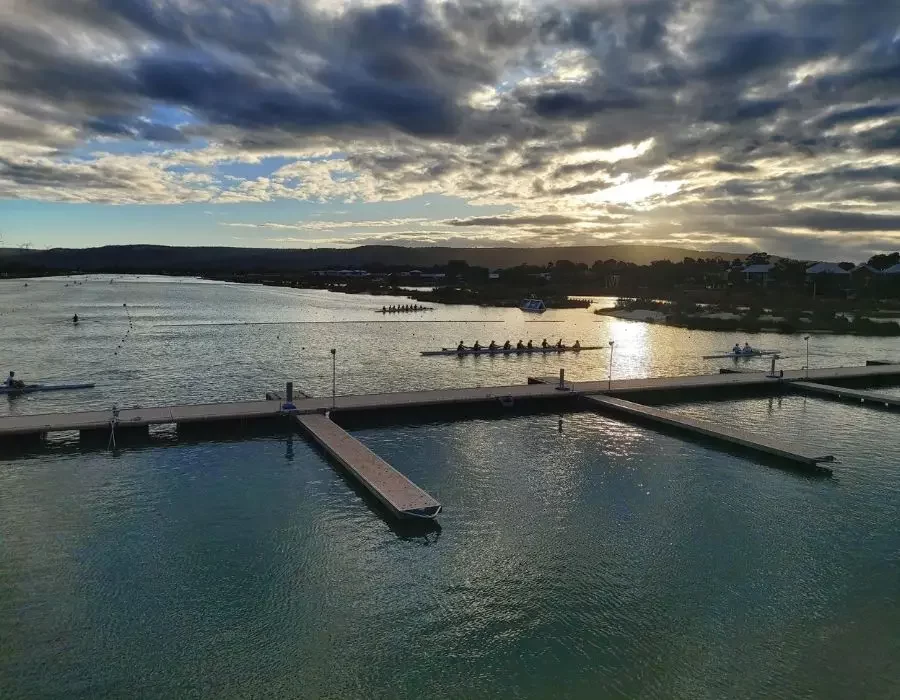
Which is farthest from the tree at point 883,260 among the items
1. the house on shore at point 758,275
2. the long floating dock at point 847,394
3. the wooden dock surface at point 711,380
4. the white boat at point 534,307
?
the long floating dock at point 847,394

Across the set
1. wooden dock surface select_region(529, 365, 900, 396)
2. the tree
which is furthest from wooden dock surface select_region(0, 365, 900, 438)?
the tree

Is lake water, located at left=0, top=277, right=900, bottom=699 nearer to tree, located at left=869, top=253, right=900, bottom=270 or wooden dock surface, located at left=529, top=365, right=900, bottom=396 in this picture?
wooden dock surface, located at left=529, top=365, right=900, bottom=396

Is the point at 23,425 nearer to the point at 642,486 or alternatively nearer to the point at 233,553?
the point at 233,553

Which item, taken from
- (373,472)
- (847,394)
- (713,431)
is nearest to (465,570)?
(373,472)

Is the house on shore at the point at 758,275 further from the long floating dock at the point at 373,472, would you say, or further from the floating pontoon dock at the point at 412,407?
the long floating dock at the point at 373,472

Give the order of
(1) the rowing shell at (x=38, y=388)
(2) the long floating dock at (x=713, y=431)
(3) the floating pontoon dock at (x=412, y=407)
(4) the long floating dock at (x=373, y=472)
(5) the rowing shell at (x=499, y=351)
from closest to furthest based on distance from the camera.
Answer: (4) the long floating dock at (x=373, y=472) → (3) the floating pontoon dock at (x=412, y=407) → (2) the long floating dock at (x=713, y=431) → (1) the rowing shell at (x=38, y=388) → (5) the rowing shell at (x=499, y=351)

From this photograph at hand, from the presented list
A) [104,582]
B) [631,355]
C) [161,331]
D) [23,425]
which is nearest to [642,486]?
[104,582]

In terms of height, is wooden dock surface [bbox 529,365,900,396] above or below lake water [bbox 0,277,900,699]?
above
